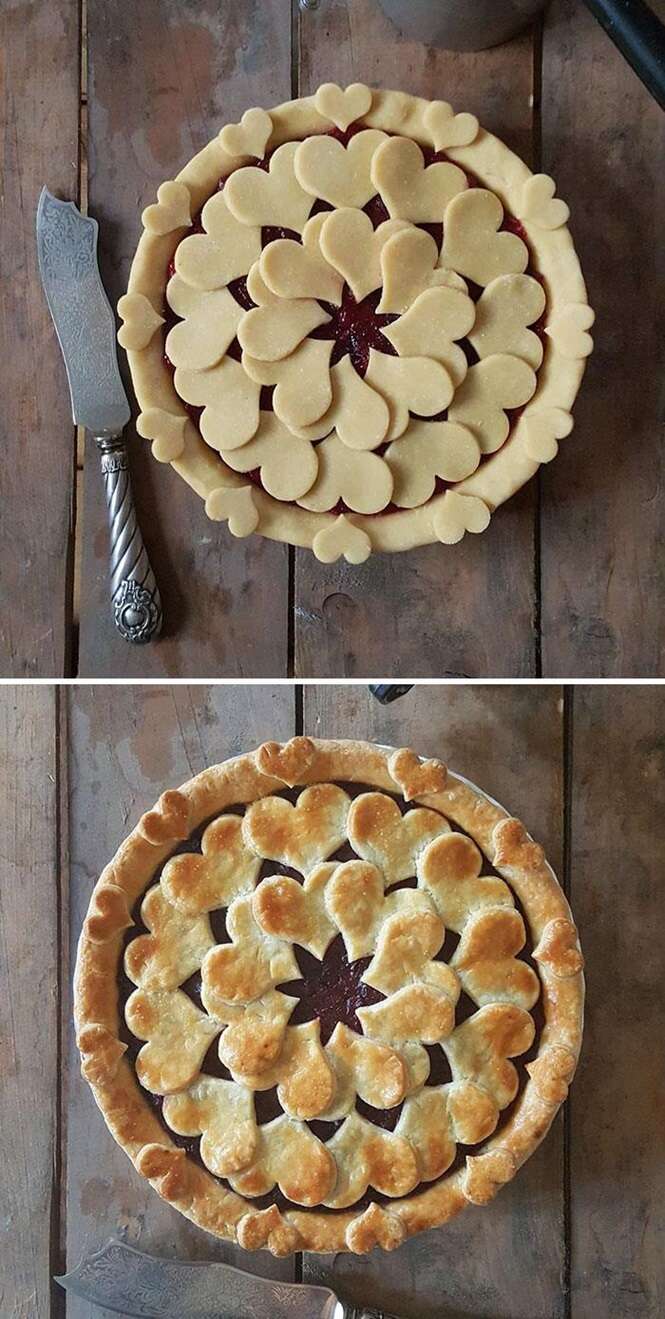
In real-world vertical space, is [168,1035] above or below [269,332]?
below

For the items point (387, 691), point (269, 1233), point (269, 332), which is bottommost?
point (269, 1233)

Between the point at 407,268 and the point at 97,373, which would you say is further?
the point at 97,373

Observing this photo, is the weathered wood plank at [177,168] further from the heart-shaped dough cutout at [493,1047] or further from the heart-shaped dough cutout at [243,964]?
the heart-shaped dough cutout at [493,1047]

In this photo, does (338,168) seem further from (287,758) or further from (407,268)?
(287,758)

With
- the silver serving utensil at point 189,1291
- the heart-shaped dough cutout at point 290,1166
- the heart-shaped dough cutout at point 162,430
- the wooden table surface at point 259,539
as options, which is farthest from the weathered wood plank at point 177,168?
the silver serving utensil at point 189,1291

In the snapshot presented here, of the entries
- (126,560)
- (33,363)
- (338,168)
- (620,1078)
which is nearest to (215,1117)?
(620,1078)
